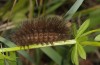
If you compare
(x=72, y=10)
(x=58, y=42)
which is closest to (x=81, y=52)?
(x=58, y=42)

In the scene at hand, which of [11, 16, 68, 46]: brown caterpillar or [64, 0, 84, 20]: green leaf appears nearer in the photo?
[11, 16, 68, 46]: brown caterpillar

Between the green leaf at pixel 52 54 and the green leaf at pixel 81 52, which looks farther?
the green leaf at pixel 52 54

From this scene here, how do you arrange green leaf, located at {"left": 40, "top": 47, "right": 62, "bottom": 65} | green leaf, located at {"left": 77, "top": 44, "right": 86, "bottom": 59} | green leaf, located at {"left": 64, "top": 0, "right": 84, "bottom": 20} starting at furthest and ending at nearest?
green leaf, located at {"left": 40, "top": 47, "right": 62, "bottom": 65}, green leaf, located at {"left": 64, "top": 0, "right": 84, "bottom": 20}, green leaf, located at {"left": 77, "top": 44, "right": 86, "bottom": 59}

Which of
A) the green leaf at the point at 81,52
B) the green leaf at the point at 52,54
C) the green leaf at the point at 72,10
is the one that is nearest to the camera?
the green leaf at the point at 81,52

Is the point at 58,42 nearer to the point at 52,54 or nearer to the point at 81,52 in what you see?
the point at 81,52

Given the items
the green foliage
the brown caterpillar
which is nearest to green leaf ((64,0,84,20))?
the green foliage

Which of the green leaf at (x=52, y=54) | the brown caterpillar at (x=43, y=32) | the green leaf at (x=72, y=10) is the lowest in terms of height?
the green leaf at (x=52, y=54)

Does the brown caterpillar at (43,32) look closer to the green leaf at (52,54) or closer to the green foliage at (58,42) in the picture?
the green foliage at (58,42)

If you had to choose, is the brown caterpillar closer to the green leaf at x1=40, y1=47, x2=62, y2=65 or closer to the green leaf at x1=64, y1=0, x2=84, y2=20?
the green leaf at x1=64, y1=0, x2=84, y2=20

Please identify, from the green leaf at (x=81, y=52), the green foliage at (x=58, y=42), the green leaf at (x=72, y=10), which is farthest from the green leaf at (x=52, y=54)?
the green leaf at (x=81, y=52)
